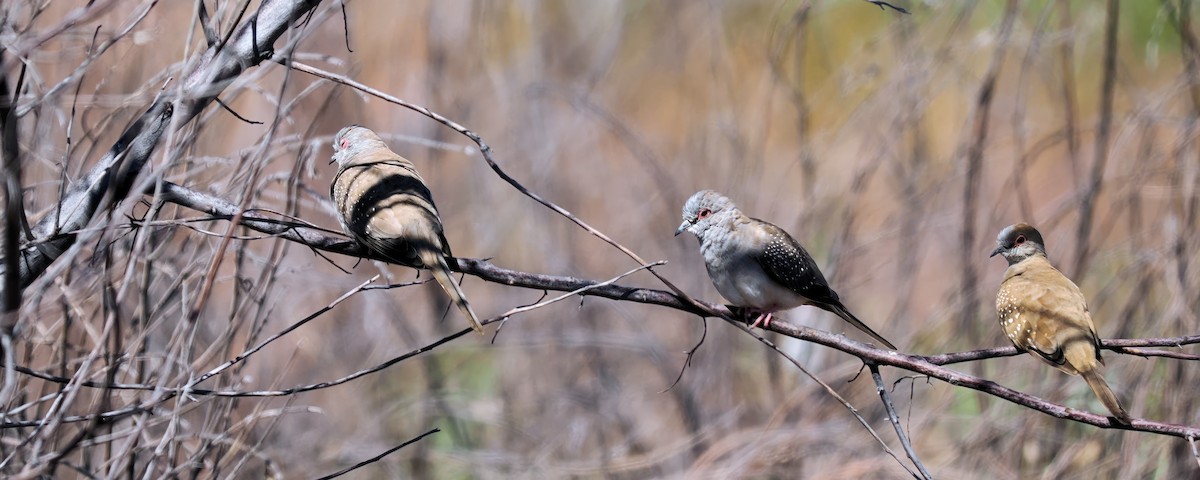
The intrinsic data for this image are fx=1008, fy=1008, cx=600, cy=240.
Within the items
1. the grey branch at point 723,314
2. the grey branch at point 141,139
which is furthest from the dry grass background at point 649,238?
the grey branch at point 723,314

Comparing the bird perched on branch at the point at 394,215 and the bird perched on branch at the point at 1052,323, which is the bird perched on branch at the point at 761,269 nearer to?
the bird perched on branch at the point at 1052,323

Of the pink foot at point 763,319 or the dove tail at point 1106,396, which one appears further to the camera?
the pink foot at point 763,319

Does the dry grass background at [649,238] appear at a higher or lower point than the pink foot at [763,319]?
higher

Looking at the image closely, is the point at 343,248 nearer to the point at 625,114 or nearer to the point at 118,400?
the point at 118,400

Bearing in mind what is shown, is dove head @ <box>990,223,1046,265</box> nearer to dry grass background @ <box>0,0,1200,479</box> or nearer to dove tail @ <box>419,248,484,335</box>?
dry grass background @ <box>0,0,1200,479</box>

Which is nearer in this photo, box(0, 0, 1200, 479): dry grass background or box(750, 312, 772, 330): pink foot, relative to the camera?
box(750, 312, 772, 330): pink foot

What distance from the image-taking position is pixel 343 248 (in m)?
2.80

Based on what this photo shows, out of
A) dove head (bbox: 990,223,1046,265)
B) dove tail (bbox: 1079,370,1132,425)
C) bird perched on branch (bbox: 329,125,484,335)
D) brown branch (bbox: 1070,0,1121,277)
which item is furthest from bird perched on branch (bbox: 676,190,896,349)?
brown branch (bbox: 1070,0,1121,277)

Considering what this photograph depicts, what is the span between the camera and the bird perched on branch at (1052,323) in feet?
10.2

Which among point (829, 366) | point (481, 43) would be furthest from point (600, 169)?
point (829, 366)

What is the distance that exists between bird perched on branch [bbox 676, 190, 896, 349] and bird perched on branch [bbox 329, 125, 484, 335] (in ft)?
3.73

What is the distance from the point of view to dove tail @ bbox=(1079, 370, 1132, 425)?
8.59 feet

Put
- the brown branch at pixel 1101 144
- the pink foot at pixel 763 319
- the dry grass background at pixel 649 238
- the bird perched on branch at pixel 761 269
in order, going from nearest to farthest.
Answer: the pink foot at pixel 763 319, the bird perched on branch at pixel 761 269, the dry grass background at pixel 649 238, the brown branch at pixel 1101 144

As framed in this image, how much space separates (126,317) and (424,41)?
4334mm
